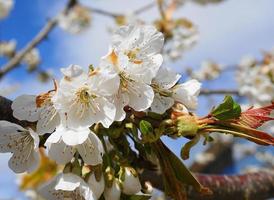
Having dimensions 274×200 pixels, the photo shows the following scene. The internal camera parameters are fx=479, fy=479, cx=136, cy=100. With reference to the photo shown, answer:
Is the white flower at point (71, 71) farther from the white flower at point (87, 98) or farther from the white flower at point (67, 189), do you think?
the white flower at point (67, 189)

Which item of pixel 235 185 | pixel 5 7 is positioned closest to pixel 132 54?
Answer: pixel 235 185

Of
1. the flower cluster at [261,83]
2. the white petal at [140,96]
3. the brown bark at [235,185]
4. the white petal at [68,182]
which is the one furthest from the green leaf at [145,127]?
the flower cluster at [261,83]

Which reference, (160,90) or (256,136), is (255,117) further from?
(160,90)

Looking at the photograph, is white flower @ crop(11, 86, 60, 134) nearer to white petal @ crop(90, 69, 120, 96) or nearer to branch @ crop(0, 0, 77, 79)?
white petal @ crop(90, 69, 120, 96)

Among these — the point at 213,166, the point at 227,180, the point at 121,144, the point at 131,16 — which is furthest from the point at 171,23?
the point at 213,166

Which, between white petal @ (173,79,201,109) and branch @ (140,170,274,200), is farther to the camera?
branch @ (140,170,274,200)

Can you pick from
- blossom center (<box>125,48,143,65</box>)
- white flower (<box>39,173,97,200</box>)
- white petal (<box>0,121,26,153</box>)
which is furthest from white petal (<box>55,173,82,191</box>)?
blossom center (<box>125,48,143,65</box>)
